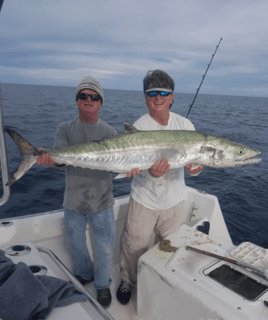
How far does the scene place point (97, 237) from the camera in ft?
9.34

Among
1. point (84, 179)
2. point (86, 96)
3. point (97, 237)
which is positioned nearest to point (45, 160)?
point (84, 179)

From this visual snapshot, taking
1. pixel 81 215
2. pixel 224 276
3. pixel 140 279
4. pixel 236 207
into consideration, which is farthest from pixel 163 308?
pixel 236 207

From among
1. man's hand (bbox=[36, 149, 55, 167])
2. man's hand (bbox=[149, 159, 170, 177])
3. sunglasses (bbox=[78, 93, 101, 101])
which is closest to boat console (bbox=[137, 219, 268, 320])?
man's hand (bbox=[149, 159, 170, 177])

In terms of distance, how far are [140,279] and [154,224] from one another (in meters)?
0.63

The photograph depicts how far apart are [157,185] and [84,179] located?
0.80 meters

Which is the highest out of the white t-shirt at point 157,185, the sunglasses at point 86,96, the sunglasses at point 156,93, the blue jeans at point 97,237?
the sunglasses at point 156,93

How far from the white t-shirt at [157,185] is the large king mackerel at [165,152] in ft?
0.69

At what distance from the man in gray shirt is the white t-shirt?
0.33m

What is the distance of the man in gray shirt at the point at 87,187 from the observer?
8.52ft

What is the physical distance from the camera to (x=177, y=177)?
2859mm

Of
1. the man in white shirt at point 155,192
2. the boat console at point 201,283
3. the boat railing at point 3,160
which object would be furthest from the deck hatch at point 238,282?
the boat railing at point 3,160

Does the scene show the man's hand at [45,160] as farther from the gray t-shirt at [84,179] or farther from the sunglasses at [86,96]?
the sunglasses at [86,96]

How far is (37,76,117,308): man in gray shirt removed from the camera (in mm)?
2598

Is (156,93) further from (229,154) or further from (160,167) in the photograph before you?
(229,154)
